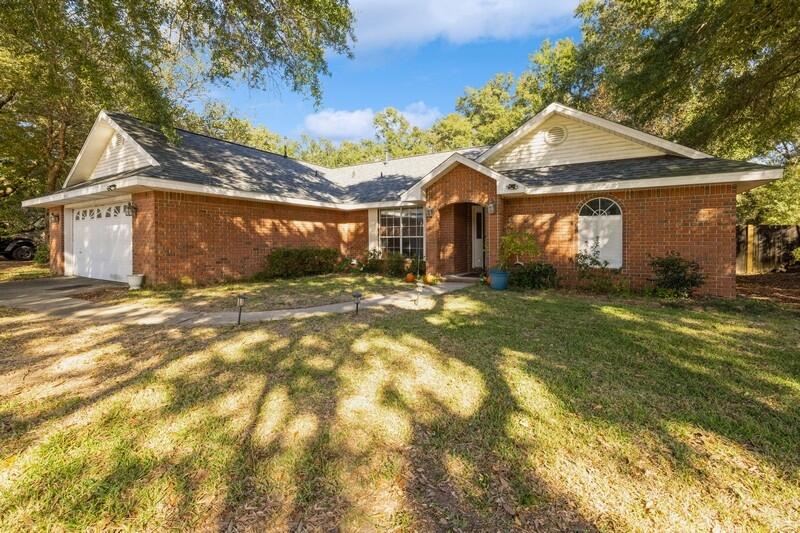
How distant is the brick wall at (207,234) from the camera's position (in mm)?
10500

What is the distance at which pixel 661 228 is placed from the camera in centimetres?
955

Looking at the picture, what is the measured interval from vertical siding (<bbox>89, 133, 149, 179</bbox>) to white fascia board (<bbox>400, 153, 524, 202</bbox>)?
825 cm

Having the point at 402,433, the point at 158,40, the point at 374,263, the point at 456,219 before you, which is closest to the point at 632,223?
the point at 456,219

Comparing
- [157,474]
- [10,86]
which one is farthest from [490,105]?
[157,474]

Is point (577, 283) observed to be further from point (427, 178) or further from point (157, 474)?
point (157, 474)

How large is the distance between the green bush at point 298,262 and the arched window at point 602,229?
884 cm

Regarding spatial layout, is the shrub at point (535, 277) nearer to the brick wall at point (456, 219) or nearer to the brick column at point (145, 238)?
the brick wall at point (456, 219)

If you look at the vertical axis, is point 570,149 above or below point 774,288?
above

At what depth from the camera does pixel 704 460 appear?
109 inches

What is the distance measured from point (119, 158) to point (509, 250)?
13.1m

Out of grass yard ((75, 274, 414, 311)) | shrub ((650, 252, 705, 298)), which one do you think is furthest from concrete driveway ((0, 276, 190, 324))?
shrub ((650, 252, 705, 298))

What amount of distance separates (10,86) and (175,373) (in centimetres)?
1900

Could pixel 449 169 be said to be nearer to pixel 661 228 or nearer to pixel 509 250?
pixel 509 250

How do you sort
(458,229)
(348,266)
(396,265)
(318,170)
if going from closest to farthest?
(458,229)
(396,265)
(348,266)
(318,170)
